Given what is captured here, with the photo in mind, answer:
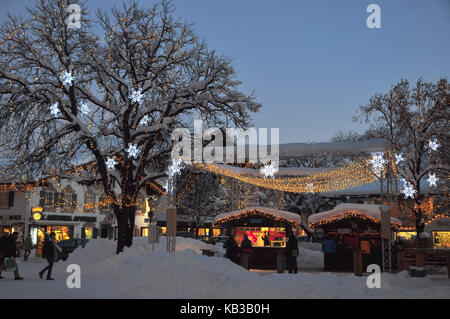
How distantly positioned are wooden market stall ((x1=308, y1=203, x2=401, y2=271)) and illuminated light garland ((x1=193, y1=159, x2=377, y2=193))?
1555 millimetres

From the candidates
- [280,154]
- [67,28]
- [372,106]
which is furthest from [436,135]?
[67,28]

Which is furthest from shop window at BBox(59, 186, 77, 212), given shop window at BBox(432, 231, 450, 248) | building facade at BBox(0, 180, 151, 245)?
shop window at BBox(432, 231, 450, 248)

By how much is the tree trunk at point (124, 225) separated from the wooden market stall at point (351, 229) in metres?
9.27

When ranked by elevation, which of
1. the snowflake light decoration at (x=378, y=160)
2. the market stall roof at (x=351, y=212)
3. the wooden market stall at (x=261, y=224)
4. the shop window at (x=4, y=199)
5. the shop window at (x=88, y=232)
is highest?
the snowflake light decoration at (x=378, y=160)

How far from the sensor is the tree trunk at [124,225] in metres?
21.6

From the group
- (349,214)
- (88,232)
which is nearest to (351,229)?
(349,214)

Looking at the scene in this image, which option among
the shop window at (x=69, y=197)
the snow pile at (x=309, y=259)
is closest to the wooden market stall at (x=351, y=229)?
the snow pile at (x=309, y=259)

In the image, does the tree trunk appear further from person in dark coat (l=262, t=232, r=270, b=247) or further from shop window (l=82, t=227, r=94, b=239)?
shop window (l=82, t=227, r=94, b=239)

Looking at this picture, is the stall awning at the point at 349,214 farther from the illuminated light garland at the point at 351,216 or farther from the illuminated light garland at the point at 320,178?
the illuminated light garland at the point at 320,178

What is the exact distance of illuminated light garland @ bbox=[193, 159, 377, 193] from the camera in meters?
22.1

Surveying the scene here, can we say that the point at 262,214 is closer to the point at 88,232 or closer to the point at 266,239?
the point at 266,239
